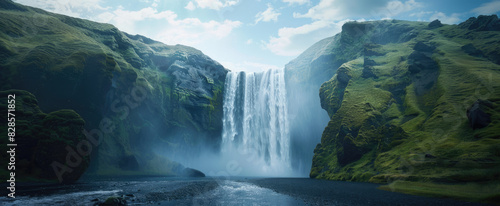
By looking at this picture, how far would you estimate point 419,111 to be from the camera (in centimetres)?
4953

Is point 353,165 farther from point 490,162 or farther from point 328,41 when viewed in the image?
point 328,41

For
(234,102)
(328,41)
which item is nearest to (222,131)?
(234,102)

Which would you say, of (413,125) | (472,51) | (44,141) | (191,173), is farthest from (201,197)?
(472,51)

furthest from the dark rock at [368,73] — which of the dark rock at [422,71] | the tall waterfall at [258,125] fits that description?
the tall waterfall at [258,125]

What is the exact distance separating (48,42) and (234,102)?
64.1 metres

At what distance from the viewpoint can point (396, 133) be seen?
45.6 m

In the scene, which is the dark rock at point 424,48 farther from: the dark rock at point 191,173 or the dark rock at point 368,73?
the dark rock at point 191,173

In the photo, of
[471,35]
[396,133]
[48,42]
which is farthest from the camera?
[471,35]

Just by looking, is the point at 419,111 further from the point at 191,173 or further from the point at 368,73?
the point at 191,173

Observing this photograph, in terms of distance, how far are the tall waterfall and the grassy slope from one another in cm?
2344

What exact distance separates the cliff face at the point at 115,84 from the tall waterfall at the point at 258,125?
6688 millimetres

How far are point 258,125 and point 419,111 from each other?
56.4m

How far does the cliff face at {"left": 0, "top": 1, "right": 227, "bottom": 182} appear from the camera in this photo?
4703 centimetres

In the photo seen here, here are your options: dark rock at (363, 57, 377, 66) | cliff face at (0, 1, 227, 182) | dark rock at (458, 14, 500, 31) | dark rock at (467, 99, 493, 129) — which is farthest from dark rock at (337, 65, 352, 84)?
dark rock at (458, 14, 500, 31)
